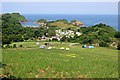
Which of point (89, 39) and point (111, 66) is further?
point (89, 39)

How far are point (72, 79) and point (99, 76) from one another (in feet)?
5.67

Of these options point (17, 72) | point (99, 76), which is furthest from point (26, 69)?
point (99, 76)

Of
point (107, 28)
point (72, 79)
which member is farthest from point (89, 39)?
point (72, 79)

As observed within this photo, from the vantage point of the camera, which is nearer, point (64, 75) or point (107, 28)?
point (64, 75)

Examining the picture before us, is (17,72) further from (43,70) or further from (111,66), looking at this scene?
(111,66)

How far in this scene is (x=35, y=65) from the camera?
1684 cm

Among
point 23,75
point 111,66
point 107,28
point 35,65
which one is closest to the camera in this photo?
point 23,75

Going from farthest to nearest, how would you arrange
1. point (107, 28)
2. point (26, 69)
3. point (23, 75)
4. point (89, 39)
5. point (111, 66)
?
1. point (107, 28)
2. point (89, 39)
3. point (111, 66)
4. point (26, 69)
5. point (23, 75)

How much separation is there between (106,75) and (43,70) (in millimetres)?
3676

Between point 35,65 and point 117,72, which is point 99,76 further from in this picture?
point 35,65

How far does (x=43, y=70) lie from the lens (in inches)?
632

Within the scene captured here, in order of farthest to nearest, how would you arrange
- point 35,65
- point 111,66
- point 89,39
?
point 89,39 < point 111,66 < point 35,65

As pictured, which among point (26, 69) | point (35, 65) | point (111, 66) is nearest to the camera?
point (26, 69)

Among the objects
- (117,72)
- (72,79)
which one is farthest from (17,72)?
(117,72)
